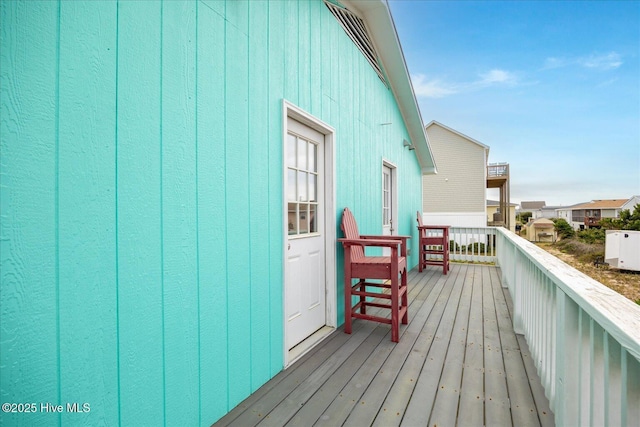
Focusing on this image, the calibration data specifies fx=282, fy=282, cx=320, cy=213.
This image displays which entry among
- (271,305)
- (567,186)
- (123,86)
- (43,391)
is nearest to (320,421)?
(271,305)

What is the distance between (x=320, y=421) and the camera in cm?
158

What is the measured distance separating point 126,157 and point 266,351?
4.95 feet

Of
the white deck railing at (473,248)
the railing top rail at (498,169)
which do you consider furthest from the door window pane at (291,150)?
the railing top rail at (498,169)

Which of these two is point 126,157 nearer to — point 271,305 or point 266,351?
point 271,305

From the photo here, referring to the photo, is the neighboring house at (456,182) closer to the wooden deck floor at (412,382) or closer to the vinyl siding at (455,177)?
the vinyl siding at (455,177)

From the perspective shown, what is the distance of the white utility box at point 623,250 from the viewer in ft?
7.15

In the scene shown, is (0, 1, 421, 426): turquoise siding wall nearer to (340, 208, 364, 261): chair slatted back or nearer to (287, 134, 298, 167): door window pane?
(287, 134, 298, 167): door window pane

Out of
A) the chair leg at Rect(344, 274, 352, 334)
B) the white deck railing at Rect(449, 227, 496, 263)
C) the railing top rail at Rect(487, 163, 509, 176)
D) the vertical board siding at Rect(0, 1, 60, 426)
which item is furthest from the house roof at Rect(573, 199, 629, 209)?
the railing top rail at Rect(487, 163, 509, 176)

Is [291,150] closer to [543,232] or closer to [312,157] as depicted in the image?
[312,157]

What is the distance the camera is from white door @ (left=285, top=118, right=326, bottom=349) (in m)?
2.42

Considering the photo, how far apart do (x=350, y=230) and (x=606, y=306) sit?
2.30 meters

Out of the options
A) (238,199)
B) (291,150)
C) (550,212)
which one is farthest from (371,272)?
(550,212)

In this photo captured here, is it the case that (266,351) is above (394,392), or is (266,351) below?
above

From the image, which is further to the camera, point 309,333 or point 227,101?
point 309,333
